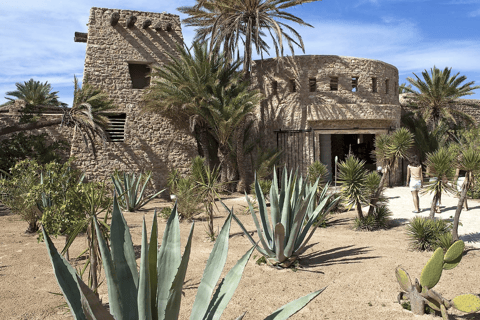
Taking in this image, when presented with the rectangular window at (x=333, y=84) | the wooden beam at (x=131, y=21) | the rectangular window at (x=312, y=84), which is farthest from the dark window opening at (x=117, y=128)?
the rectangular window at (x=333, y=84)

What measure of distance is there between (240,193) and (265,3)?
712 centimetres

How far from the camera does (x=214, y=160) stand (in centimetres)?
1477

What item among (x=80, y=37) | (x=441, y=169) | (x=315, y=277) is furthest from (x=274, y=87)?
(x=315, y=277)

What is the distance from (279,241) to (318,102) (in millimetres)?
9753

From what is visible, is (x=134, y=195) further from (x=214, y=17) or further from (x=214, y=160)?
(x=214, y=17)

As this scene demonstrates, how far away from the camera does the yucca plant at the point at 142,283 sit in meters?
1.64

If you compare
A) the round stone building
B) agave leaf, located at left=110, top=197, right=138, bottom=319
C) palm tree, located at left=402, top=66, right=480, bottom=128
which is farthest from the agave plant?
palm tree, located at left=402, top=66, right=480, bottom=128

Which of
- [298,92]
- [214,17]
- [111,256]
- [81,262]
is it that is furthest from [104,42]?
[111,256]

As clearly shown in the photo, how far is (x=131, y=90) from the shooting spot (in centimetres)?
1296

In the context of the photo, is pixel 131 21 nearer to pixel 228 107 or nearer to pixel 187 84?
pixel 187 84

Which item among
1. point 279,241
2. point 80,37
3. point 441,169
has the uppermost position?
point 80,37

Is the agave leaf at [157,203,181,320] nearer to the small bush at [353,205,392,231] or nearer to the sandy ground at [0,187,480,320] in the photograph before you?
the sandy ground at [0,187,480,320]

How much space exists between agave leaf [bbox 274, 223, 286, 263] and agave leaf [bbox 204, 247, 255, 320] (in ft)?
7.98

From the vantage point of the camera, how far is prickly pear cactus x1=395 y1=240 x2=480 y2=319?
10.7ft
